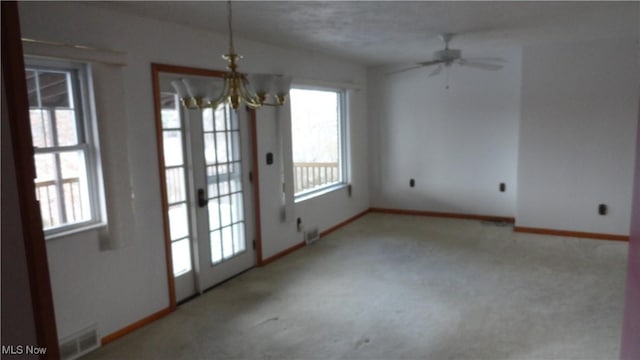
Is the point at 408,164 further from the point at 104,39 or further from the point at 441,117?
the point at 104,39

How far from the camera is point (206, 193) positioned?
12.8 feet

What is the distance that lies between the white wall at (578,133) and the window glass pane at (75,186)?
15.7 ft

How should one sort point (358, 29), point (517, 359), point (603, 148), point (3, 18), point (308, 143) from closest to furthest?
point (3, 18) → point (517, 359) → point (358, 29) → point (603, 148) → point (308, 143)

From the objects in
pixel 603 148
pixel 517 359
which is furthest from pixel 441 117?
pixel 517 359

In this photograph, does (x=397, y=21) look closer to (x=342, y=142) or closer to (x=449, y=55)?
(x=449, y=55)

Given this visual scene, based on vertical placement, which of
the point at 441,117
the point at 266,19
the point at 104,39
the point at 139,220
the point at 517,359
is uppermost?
the point at 266,19

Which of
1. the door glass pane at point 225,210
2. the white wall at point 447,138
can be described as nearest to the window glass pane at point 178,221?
the door glass pane at point 225,210

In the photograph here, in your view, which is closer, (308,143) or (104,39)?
(104,39)

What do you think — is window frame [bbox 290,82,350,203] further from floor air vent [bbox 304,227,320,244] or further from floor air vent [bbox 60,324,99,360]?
floor air vent [bbox 60,324,99,360]

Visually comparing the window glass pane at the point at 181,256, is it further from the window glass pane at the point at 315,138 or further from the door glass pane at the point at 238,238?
the window glass pane at the point at 315,138

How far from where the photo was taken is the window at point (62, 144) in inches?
105

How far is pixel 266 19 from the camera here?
3365 millimetres

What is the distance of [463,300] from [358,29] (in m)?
2.44

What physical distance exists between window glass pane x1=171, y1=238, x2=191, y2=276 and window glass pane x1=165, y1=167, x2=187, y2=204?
0.37 meters
